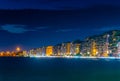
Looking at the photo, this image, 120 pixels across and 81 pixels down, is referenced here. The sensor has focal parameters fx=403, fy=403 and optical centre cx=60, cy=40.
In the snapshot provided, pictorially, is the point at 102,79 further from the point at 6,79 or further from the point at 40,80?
the point at 6,79

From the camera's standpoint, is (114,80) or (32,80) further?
(32,80)

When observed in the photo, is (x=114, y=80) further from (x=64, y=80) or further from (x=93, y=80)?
(x=64, y=80)

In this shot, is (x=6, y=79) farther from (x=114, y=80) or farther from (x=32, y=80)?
(x=114, y=80)

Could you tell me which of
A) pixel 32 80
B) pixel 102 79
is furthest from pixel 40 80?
pixel 102 79

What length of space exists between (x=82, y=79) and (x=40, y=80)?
25.5ft

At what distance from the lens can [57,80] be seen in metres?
70.6

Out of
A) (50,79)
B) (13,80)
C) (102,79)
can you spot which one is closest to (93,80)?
(102,79)

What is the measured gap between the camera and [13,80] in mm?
71188

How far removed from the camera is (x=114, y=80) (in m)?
67.8

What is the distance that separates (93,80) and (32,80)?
1104 cm

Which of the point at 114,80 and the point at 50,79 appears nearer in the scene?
the point at 114,80

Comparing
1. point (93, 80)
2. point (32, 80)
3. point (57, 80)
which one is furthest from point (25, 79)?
point (93, 80)

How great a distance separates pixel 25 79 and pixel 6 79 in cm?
347

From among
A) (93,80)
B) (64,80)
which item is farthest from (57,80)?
(93,80)
